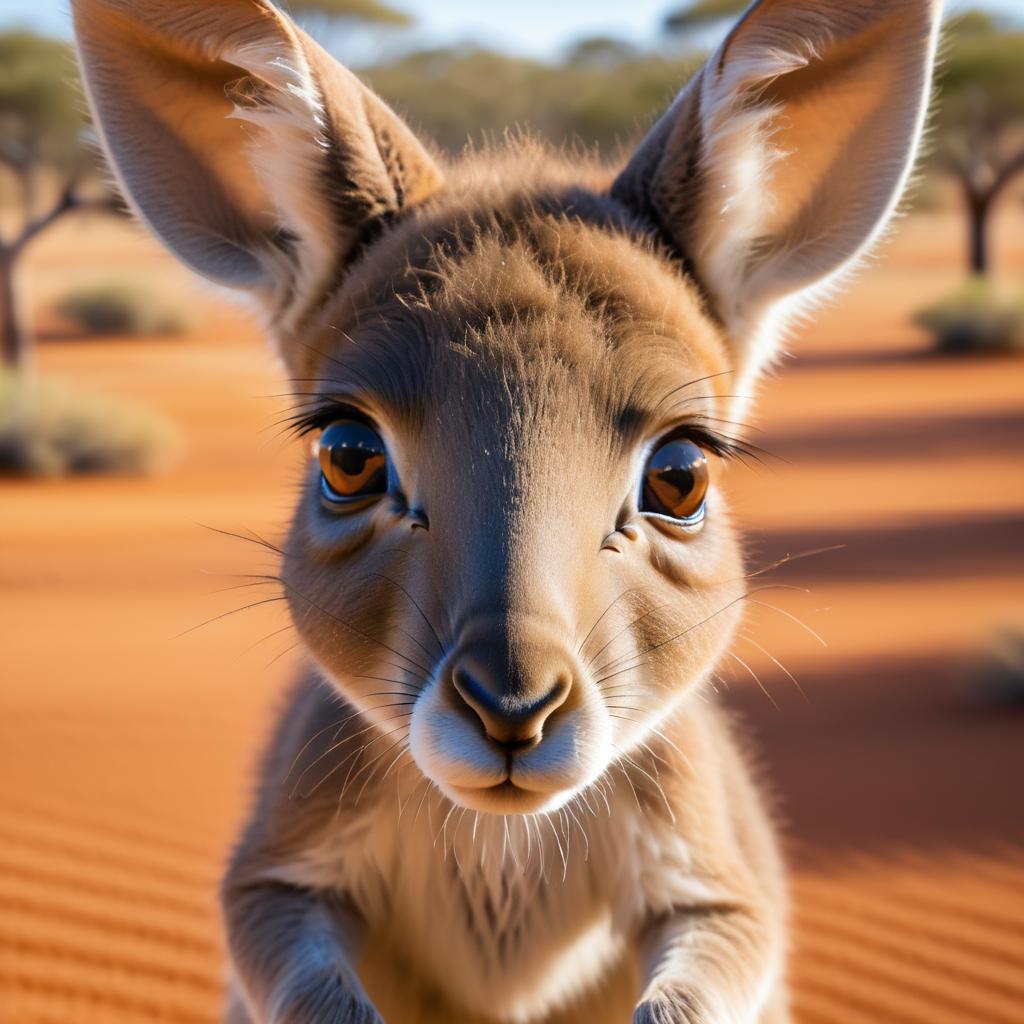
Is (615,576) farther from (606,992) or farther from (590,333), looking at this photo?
(606,992)

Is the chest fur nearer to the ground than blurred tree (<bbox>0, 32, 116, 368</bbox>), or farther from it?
farther from it

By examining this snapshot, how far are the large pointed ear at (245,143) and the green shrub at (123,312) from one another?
31.2 meters

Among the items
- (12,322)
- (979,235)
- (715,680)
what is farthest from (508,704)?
(979,235)

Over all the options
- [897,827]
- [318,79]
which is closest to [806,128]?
[318,79]

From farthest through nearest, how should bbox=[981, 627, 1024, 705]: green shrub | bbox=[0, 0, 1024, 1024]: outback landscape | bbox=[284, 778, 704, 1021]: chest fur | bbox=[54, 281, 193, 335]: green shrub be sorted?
bbox=[54, 281, 193, 335]: green shrub < bbox=[981, 627, 1024, 705]: green shrub < bbox=[0, 0, 1024, 1024]: outback landscape < bbox=[284, 778, 704, 1021]: chest fur

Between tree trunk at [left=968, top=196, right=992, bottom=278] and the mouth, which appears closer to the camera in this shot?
the mouth

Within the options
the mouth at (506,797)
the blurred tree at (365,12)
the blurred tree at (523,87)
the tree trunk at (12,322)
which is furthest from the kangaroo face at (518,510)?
the blurred tree at (365,12)

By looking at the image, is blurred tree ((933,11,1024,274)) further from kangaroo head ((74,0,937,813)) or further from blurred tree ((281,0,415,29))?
kangaroo head ((74,0,937,813))

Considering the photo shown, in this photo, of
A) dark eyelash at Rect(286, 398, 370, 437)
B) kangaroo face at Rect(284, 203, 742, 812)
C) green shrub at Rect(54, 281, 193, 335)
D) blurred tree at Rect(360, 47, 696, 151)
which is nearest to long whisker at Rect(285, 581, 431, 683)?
kangaroo face at Rect(284, 203, 742, 812)

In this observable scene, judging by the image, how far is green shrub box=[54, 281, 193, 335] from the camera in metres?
33.0

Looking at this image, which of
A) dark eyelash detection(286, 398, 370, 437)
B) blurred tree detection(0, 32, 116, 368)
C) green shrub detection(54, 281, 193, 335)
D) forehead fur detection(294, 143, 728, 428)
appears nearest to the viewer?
forehead fur detection(294, 143, 728, 428)

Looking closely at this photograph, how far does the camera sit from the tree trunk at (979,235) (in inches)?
1303

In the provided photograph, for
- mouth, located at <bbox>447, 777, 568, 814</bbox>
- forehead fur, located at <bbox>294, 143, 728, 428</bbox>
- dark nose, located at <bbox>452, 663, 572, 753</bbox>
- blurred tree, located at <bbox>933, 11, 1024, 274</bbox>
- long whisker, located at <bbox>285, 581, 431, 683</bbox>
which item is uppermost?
forehead fur, located at <bbox>294, 143, 728, 428</bbox>

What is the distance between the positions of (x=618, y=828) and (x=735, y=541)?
80 cm
